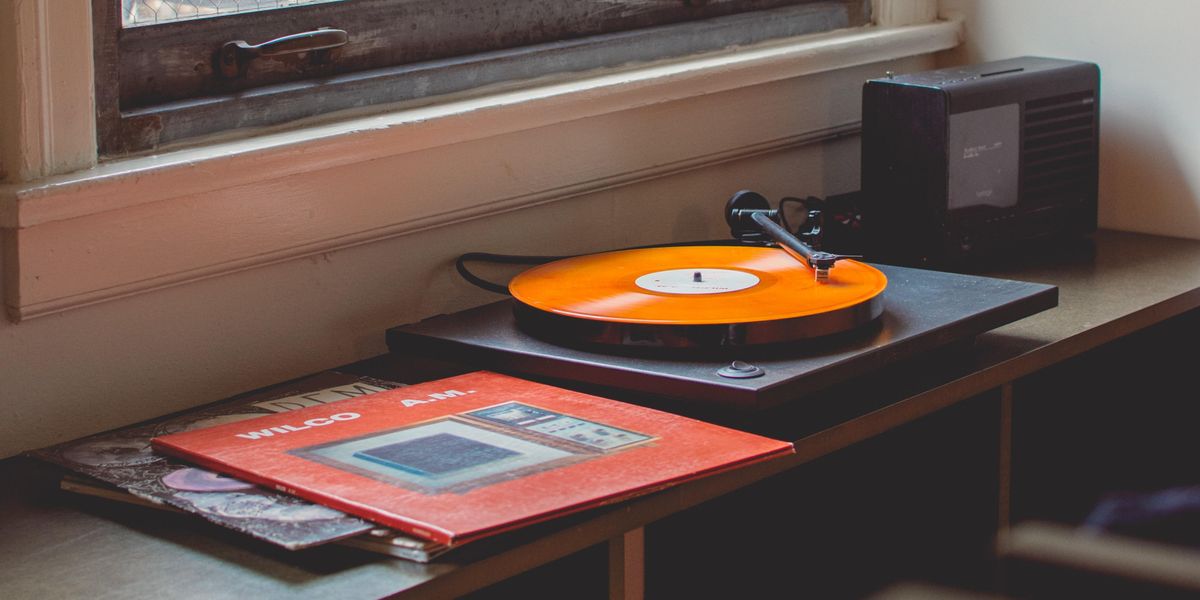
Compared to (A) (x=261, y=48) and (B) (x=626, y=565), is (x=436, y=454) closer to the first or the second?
(B) (x=626, y=565)

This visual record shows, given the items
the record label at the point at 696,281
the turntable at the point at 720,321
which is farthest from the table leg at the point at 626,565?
the record label at the point at 696,281

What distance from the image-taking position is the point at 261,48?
1.32 metres

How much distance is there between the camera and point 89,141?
1.17 metres

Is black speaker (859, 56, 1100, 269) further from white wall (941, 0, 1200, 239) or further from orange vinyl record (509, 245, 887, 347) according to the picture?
orange vinyl record (509, 245, 887, 347)

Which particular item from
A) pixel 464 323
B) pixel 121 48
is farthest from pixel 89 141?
pixel 464 323

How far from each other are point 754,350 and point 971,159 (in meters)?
0.55

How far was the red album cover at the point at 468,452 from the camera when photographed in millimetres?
911

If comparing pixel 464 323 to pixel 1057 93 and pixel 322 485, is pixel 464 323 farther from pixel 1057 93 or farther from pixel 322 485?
pixel 1057 93

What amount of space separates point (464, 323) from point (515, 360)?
12 cm

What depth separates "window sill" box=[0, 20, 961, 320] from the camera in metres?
1.14

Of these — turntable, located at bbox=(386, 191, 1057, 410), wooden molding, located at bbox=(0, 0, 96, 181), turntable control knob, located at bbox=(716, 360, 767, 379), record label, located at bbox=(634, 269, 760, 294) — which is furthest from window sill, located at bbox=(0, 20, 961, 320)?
turntable control knob, located at bbox=(716, 360, 767, 379)

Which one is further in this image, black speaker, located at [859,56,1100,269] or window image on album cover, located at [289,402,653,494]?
black speaker, located at [859,56,1100,269]

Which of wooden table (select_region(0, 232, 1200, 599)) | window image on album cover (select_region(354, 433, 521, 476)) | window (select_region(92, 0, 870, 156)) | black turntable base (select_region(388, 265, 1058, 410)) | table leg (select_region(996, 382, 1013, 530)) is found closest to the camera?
wooden table (select_region(0, 232, 1200, 599))

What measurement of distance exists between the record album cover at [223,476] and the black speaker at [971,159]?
2.15 ft
